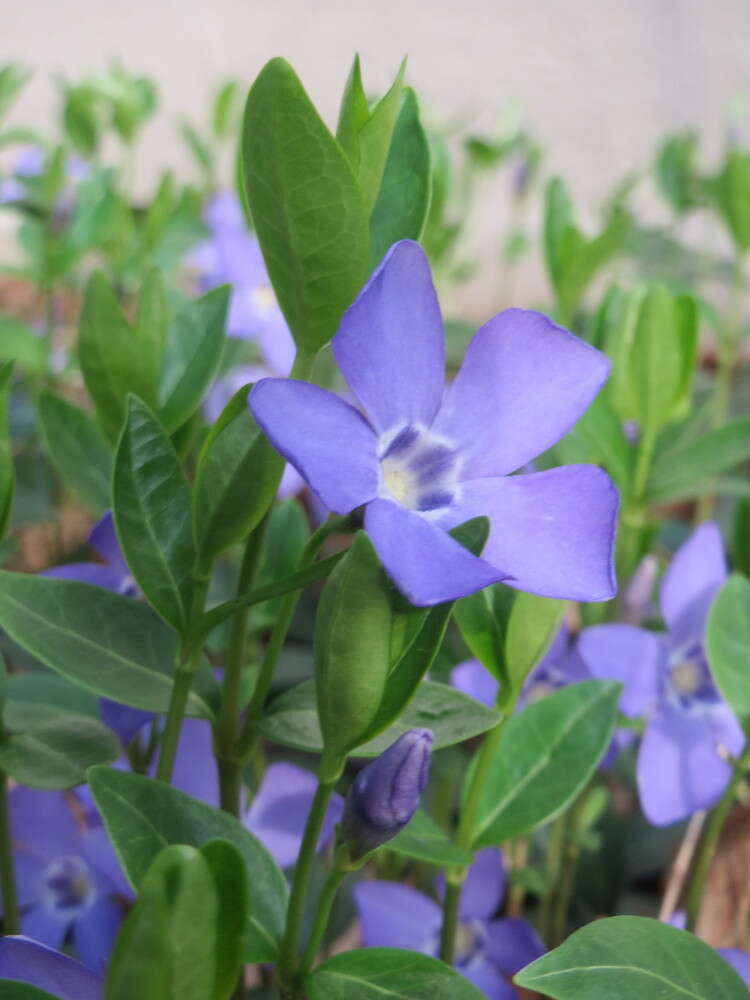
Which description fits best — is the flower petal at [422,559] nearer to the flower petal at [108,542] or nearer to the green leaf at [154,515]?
the green leaf at [154,515]

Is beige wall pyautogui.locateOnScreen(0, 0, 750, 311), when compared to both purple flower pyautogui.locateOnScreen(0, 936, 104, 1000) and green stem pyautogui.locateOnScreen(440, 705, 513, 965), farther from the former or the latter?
purple flower pyautogui.locateOnScreen(0, 936, 104, 1000)

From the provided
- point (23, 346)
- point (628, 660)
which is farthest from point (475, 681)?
point (23, 346)

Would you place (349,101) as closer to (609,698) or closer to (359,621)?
(359,621)

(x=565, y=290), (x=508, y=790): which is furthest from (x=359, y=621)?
(x=565, y=290)

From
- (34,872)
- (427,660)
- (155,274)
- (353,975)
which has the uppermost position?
(155,274)

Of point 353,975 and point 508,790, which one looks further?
point 508,790

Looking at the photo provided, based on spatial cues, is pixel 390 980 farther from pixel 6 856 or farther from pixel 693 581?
pixel 693 581

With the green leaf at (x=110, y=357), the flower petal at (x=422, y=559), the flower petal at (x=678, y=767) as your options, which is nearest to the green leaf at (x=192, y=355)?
the green leaf at (x=110, y=357)
